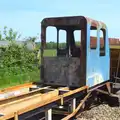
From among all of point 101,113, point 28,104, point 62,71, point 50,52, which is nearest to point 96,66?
point 62,71

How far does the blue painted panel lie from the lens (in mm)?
8883

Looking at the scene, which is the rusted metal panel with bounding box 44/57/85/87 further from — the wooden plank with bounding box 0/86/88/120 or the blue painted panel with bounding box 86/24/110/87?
the wooden plank with bounding box 0/86/88/120

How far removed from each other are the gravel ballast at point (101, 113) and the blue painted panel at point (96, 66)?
78cm

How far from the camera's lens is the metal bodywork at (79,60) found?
8.77 meters

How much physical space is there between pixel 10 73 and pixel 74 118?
9.90 metres

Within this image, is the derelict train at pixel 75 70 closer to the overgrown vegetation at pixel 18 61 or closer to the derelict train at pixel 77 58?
the derelict train at pixel 77 58

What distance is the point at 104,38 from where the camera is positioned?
10.3 metres

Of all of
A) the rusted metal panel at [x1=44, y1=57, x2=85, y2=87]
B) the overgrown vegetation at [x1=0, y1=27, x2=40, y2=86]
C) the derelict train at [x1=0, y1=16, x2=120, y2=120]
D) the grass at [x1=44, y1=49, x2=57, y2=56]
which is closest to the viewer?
the derelict train at [x1=0, y1=16, x2=120, y2=120]

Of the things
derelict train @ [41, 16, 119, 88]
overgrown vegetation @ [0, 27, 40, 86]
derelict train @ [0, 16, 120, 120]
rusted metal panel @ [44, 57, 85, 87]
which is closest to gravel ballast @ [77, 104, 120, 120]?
derelict train @ [0, 16, 120, 120]

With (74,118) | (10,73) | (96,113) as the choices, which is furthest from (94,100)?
(10,73)

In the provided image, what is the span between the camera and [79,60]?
9023 mm

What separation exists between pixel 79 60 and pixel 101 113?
5.39 feet

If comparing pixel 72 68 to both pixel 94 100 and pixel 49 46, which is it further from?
pixel 94 100

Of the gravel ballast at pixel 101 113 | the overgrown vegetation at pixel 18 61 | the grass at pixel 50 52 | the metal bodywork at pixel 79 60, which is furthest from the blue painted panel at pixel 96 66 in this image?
the overgrown vegetation at pixel 18 61
